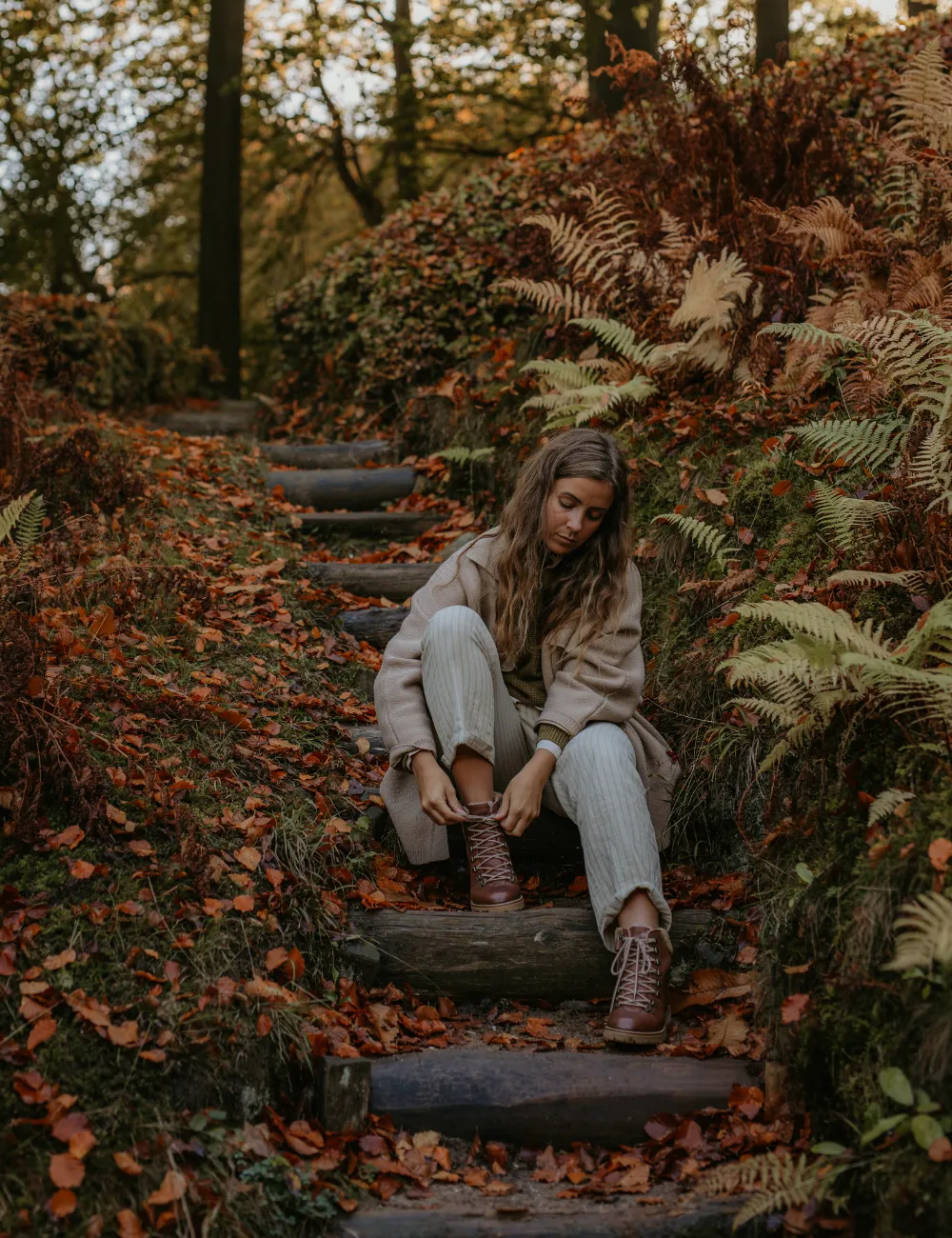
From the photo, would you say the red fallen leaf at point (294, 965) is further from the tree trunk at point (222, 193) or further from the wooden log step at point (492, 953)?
the tree trunk at point (222, 193)

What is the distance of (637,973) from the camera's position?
2.97 meters

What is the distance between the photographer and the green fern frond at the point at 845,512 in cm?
347

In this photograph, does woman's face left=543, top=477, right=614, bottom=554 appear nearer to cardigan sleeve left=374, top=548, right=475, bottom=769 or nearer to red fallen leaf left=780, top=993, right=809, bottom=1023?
cardigan sleeve left=374, top=548, right=475, bottom=769

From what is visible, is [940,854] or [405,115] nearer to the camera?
[940,854]

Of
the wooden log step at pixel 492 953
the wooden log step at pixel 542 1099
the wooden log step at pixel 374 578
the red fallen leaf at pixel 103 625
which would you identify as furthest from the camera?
the wooden log step at pixel 374 578

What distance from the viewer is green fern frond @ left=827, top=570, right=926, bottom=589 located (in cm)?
310

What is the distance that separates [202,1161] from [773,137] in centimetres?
580

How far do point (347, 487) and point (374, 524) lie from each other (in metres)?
0.47

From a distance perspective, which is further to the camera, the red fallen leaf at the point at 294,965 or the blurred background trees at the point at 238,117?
the blurred background trees at the point at 238,117

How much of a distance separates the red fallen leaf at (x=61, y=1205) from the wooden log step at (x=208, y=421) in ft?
21.7

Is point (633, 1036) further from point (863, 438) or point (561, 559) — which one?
point (863, 438)

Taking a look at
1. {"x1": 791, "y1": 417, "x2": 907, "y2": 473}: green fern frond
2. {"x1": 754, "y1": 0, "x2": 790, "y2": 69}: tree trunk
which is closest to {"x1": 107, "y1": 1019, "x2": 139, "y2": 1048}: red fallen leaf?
{"x1": 791, "y1": 417, "x2": 907, "y2": 473}: green fern frond

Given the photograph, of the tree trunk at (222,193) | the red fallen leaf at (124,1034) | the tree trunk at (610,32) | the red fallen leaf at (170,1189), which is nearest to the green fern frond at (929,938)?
the red fallen leaf at (170,1189)

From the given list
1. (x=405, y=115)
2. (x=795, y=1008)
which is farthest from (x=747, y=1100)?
(x=405, y=115)
